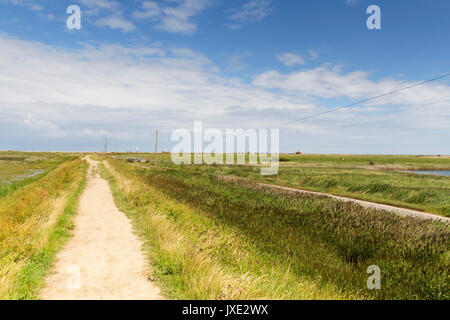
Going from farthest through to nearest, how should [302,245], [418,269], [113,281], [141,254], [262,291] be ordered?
[302,245] < [141,254] < [418,269] < [113,281] < [262,291]

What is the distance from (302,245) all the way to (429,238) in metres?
4.29

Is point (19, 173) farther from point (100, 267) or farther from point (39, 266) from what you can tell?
point (100, 267)

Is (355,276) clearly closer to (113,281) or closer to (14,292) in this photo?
(113,281)

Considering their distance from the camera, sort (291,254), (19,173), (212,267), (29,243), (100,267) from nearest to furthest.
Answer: (212,267), (100,267), (29,243), (291,254), (19,173)

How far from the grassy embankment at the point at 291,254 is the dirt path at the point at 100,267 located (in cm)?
46

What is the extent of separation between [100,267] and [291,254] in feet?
15.8

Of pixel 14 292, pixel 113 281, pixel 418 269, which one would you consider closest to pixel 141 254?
pixel 113 281

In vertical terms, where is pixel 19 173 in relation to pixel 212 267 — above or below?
below

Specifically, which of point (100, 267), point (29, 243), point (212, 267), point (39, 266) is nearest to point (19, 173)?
point (29, 243)

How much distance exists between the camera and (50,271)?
18.1ft

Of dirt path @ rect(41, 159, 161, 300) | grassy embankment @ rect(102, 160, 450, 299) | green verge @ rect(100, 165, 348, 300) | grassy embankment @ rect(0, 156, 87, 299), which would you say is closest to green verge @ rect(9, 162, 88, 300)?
grassy embankment @ rect(0, 156, 87, 299)

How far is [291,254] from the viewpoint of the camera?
282 inches

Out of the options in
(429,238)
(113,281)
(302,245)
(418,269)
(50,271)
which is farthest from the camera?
(429,238)

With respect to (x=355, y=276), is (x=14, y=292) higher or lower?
higher
